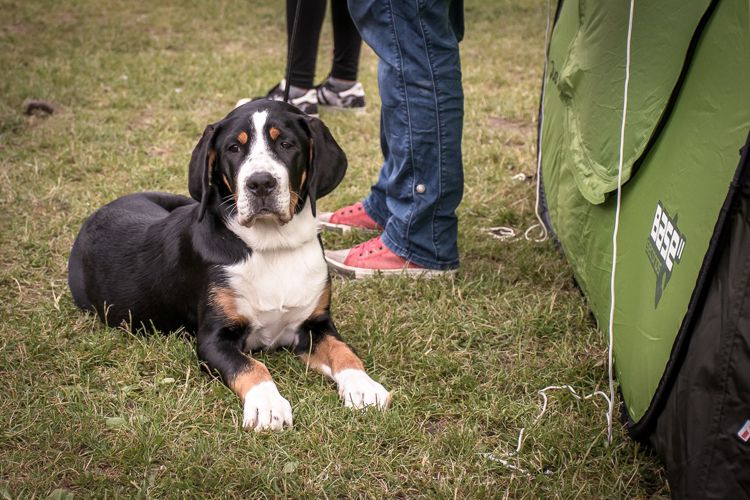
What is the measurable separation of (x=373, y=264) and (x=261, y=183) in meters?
1.09

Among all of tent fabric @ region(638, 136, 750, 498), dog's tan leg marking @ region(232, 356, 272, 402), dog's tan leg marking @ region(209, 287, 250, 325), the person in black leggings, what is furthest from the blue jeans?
the person in black leggings

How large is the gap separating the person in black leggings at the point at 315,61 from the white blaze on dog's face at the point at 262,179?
265cm

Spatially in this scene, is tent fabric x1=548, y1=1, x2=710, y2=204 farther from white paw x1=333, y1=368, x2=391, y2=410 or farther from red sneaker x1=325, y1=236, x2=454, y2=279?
white paw x1=333, y1=368, x2=391, y2=410

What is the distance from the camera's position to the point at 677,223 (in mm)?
2223

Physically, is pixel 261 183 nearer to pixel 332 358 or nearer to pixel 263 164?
pixel 263 164

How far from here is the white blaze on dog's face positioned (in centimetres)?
275

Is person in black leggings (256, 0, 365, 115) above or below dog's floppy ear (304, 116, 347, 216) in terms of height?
below

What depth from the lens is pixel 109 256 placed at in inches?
129

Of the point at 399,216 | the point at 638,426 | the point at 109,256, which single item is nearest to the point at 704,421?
the point at 638,426

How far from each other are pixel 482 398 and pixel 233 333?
0.89m

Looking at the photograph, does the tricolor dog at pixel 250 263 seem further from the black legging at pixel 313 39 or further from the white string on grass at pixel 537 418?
the black legging at pixel 313 39

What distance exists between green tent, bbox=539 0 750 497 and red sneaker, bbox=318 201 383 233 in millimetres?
1242

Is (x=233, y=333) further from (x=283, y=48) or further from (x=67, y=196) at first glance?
(x=283, y=48)

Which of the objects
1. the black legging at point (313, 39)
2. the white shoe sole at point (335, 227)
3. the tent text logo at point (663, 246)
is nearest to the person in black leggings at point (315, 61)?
the black legging at point (313, 39)
